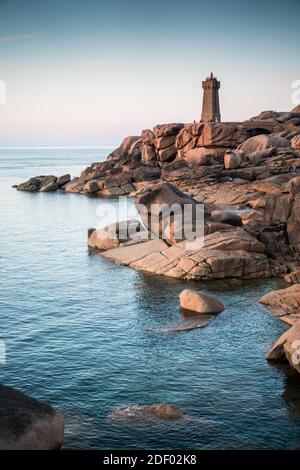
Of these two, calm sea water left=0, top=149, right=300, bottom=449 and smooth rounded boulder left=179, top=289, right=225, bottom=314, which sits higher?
smooth rounded boulder left=179, top=289, right=225, bottom=314

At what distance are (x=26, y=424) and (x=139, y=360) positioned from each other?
1054 centimetres

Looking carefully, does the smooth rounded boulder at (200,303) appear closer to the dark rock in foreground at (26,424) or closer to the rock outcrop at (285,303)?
the rock outcrop at (285,303)

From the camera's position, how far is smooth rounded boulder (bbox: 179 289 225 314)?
109 feet

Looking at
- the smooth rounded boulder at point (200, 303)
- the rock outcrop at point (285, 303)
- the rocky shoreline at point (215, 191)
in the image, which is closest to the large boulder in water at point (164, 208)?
the rocky shoreline at point (215, 191)

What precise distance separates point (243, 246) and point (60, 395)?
865 inches

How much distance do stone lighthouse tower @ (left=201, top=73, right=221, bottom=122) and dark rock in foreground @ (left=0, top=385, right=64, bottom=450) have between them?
12013 centimetres

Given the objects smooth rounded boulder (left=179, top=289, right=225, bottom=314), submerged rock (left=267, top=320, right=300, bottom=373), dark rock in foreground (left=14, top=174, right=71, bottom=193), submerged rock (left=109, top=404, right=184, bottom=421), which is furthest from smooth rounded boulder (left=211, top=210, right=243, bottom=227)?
dark rock in foreground (left=14, top=174, right=71, bottom=193)

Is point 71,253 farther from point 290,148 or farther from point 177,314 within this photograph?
point 290,148

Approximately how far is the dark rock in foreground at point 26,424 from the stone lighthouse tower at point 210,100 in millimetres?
120134

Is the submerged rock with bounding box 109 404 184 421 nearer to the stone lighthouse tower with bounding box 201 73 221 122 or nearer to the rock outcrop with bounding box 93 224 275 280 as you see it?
the rock outcrop with bounding box 93 224 275 280

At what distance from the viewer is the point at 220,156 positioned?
3932 inches

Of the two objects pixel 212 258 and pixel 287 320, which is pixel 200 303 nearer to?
pixel 287 320
